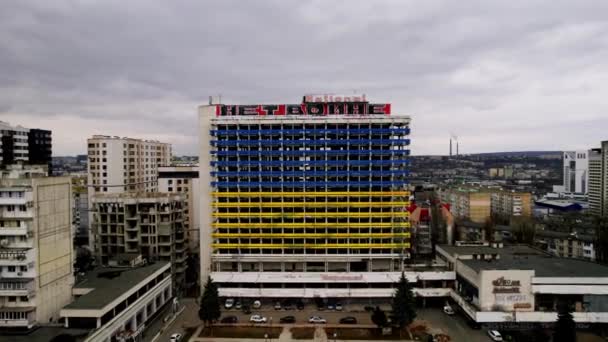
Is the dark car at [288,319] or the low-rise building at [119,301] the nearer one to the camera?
the low-rise building at [119,301]

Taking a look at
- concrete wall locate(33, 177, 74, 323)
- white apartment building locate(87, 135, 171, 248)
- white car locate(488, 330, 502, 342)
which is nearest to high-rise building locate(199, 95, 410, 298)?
white car locate(488, 330, 502, 342)

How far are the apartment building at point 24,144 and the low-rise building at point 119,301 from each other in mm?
58683

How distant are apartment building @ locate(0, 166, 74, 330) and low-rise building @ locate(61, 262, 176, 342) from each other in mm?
4718

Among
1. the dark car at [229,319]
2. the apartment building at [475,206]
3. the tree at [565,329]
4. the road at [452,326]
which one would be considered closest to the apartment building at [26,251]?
the dark car at [229,319]

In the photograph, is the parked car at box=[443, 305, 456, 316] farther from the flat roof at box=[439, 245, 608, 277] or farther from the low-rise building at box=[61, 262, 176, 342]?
the low-rise building at box=[61, 262, 176, 342]

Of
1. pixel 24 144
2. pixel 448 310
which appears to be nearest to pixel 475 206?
pixel 448 310

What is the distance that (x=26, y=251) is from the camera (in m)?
50.5

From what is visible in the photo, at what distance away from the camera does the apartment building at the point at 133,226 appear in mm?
79125

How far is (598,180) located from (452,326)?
397 feet

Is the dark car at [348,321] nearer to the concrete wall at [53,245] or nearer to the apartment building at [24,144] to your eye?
the concrete wall at [53,245]

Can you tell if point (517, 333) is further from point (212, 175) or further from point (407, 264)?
point (212, 175)

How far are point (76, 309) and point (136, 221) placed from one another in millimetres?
31496

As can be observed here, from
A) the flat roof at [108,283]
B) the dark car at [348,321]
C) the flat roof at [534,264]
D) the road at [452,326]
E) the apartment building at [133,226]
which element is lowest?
the road at [452,326]

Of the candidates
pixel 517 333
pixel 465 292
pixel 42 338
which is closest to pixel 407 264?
pixel 465 292
